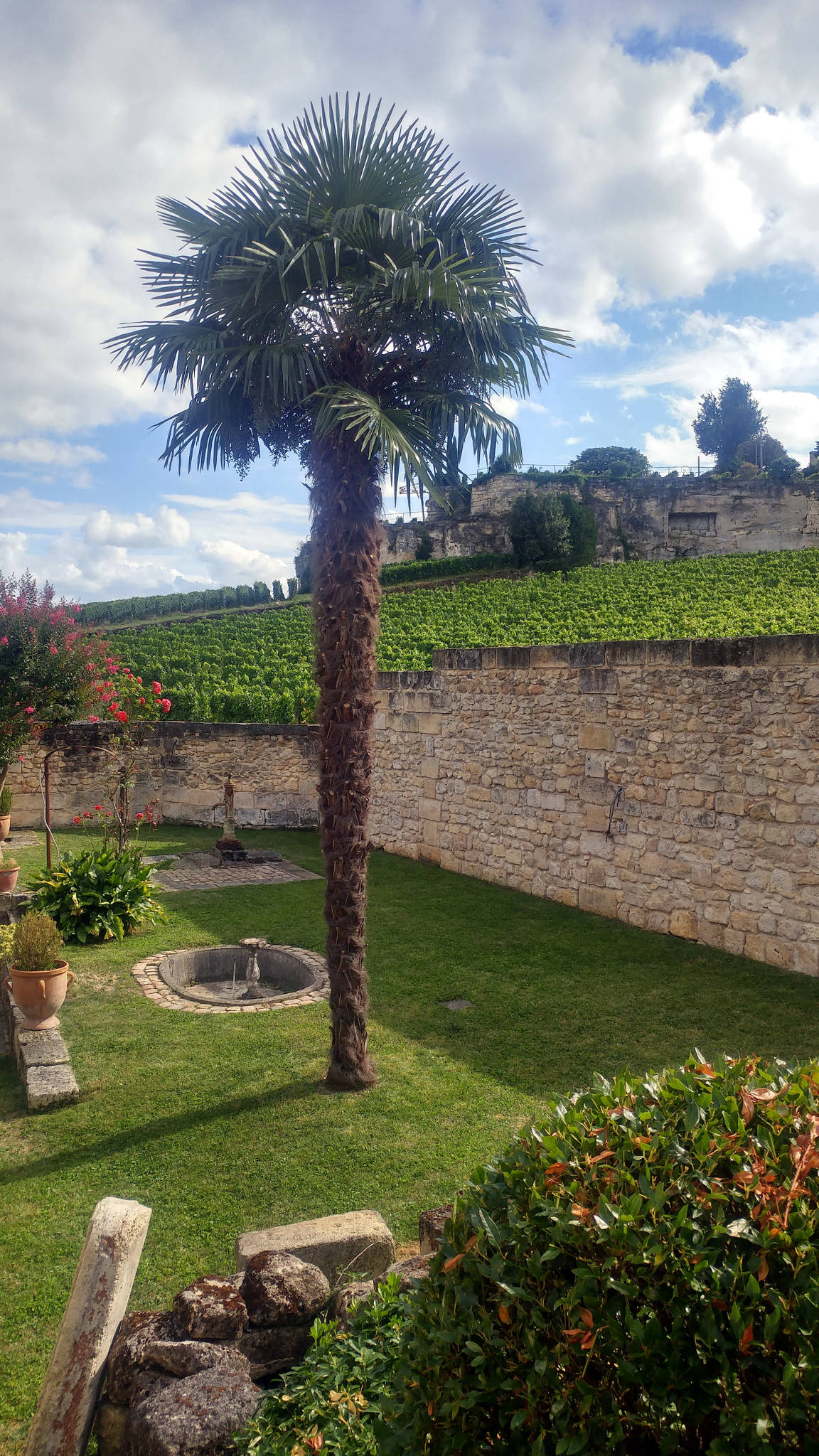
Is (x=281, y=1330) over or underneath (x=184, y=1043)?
over

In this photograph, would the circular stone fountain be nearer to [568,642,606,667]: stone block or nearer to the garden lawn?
the garden lawn

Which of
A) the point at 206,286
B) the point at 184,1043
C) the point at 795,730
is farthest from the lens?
the point at 795,730

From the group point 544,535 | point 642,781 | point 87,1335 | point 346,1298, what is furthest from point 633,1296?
point 544,535

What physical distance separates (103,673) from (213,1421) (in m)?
11.8

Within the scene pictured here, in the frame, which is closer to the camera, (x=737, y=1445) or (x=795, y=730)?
(x=737, y=1445)

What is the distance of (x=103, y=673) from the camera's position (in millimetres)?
13375

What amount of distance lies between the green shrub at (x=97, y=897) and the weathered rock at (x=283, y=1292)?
6.59 meters

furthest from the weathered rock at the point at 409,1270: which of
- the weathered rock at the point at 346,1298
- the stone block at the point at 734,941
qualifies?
the stone block at the point at 734,941

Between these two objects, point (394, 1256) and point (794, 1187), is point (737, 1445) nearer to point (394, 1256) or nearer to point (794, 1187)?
point (794, 1187)

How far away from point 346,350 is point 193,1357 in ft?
17.4

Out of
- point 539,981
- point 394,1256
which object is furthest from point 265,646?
point 394,1256

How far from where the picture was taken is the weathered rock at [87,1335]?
2.95 meters

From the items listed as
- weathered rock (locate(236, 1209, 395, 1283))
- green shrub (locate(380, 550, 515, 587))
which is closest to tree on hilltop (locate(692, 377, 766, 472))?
green shrub (locate(380, 550, 515, 587))

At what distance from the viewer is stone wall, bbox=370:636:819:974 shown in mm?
7871
